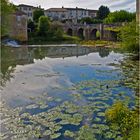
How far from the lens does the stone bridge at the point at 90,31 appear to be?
59969 millimetres

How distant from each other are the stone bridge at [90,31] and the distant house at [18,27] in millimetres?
16162

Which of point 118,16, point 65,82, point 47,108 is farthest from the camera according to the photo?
point 118,16

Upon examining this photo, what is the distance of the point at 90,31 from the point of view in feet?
212

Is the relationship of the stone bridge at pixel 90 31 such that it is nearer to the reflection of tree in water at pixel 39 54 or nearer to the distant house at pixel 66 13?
the distant house at pixel 66 13

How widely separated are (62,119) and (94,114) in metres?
1.25

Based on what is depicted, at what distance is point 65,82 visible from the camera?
55.1 ft

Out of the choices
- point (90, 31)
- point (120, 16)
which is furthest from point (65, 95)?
point (120, 16)

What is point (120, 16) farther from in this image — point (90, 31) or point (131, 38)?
point (131, 38)

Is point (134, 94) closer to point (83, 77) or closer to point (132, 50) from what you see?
point (83, 77)

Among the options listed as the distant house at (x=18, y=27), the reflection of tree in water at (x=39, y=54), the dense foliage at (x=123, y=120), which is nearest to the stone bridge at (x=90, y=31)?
the distant house at (x=18, y=27)

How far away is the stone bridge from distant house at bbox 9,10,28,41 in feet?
53.0

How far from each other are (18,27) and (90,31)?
18797mm

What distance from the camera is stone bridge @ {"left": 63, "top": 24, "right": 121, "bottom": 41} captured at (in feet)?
197

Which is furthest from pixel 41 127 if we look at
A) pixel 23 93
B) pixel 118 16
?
pixel 118 16
